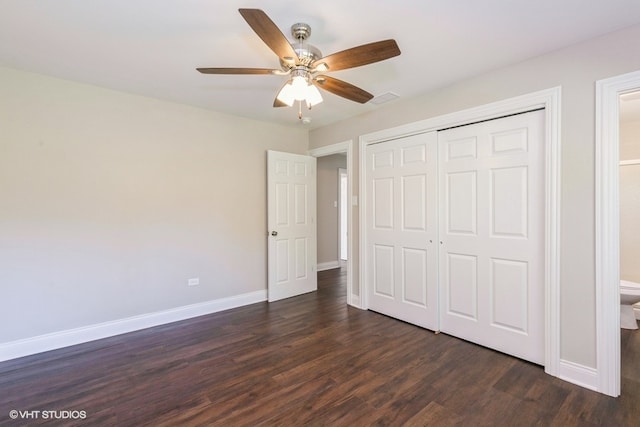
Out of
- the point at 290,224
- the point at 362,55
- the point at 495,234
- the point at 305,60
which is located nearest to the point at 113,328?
the point at 290,224

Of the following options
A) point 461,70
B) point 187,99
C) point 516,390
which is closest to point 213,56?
point 187,99

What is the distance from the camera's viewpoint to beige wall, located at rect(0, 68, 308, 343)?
2.67 meters

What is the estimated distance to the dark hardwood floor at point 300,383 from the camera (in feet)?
6.19

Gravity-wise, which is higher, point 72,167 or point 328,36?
point 328,36

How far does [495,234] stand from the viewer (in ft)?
8.83

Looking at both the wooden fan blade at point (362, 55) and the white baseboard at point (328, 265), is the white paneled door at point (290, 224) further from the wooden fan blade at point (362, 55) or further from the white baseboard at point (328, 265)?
the wooden fan blade at point (362, 55)

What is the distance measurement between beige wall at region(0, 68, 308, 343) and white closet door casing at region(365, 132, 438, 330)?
1.61 meters

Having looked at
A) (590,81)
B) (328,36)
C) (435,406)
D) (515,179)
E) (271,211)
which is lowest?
(435,406)

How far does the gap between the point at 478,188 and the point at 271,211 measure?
2565 millimetres

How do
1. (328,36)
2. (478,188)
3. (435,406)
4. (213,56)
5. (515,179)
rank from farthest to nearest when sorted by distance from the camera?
(478,188), (515,179), (213,56), (328,36), (435,406)

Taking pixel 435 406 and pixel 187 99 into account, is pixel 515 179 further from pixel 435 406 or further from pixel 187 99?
pixel 187 99

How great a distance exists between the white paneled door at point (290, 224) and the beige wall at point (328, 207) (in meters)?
1.40

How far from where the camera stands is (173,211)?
3.49 m

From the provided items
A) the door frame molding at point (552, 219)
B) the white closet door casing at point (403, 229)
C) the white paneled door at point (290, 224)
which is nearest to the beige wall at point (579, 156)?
the door frame molding at point (552, 219)
